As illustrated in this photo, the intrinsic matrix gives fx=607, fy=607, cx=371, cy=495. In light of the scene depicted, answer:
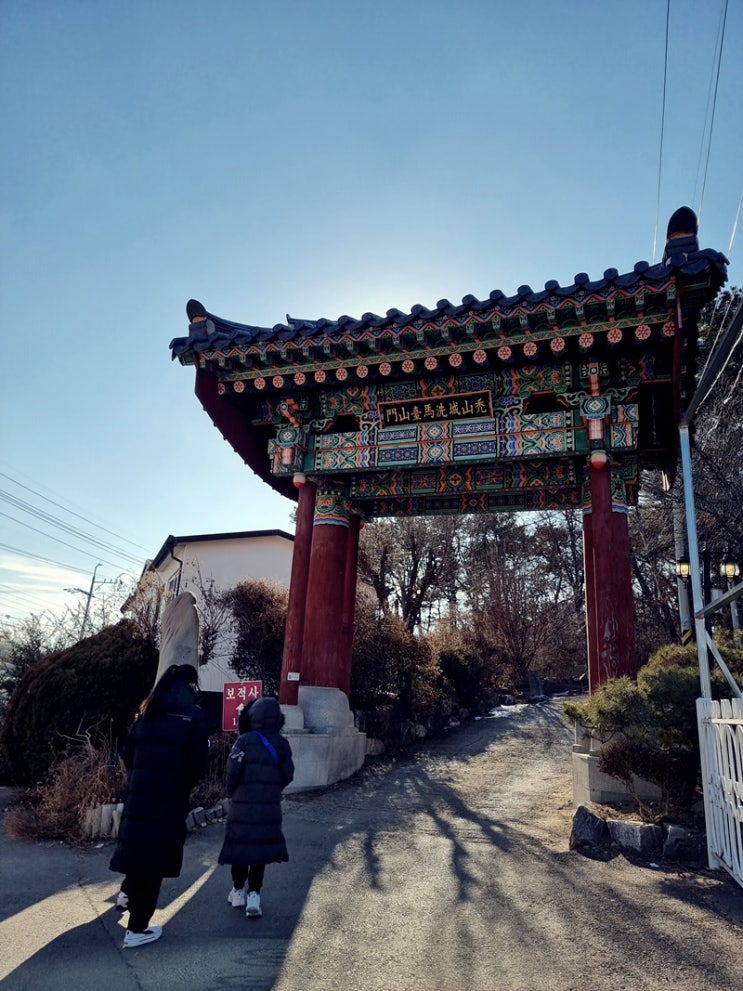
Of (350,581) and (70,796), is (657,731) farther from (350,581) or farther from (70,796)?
(70,796)

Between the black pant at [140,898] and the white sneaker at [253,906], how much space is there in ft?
2.17

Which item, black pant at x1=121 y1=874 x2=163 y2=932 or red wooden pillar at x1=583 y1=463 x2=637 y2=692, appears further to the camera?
red wooden pillar at x1=583 y1=463 x2=637 y2=692

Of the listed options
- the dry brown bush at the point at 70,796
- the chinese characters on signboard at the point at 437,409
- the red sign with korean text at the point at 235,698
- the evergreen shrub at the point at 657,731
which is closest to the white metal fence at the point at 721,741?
the evergreen shrub at the point at 657,731

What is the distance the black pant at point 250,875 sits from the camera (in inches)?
162

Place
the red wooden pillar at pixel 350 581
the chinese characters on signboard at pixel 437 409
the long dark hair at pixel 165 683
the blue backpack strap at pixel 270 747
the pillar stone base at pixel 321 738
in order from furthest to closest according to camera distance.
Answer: the red wooden pillar at pixel 350 581, the chinese characters on signboard at pixel 437 409, the pillar stone base at pixel 321 738, the blue backpack strap at pixel 270 747, the long dark hair at pixel 165 683

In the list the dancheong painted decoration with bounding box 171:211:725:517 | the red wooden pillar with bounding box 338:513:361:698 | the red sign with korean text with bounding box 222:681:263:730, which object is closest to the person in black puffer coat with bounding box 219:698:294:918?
the red sign with korean text with bounding box 222:681:263:730

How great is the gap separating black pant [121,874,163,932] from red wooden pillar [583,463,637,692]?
5.36 m

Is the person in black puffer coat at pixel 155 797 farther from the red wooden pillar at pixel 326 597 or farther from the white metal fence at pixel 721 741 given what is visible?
the red wooden pillar at pixel 326 597

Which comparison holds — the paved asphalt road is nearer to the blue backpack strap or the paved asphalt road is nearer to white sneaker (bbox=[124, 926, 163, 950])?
white sneaker (bbox=[124, 926, 163, 950])

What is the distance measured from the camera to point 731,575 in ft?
37.7

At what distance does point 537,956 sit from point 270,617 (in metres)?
9.23

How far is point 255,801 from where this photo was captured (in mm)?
4035

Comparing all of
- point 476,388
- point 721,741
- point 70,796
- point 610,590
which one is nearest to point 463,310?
point 476,388

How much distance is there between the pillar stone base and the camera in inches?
307
